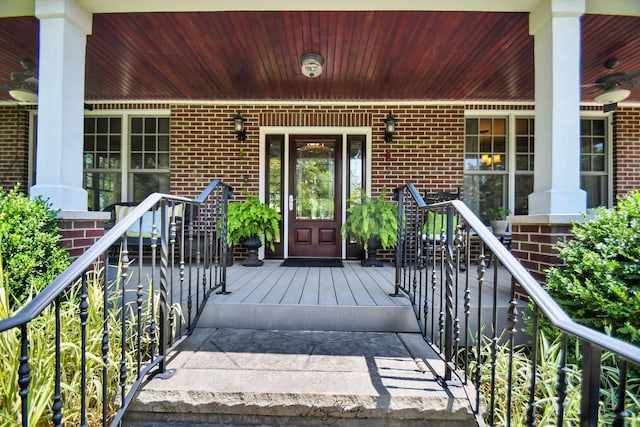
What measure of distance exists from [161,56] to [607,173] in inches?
234

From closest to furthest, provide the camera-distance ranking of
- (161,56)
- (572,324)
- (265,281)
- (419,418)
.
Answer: (572,324)
(419,418)
(265,281)
(161,56)

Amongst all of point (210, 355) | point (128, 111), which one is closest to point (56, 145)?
point (210, 355)

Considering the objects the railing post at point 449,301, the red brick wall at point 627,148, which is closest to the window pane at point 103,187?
the railing post at point 449,301

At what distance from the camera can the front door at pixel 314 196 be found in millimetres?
4648

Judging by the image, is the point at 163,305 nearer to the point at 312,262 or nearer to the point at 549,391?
the point at 549,391

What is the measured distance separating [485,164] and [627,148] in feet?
6.31

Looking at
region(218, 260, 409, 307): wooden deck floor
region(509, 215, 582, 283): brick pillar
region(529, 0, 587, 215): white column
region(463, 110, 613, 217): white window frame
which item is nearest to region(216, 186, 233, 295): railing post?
region(218, 260, 409, 307): wooden deck floor

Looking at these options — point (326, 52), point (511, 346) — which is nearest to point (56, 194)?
point (326, 52)

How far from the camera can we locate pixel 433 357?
174 centimetres

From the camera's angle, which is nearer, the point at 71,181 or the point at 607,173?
the point at 71,181

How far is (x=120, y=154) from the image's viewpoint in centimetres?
473

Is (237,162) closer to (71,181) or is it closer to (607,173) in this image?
(71,181)

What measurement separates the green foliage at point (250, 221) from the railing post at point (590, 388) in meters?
3.32

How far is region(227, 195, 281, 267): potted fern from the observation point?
3791 mm
